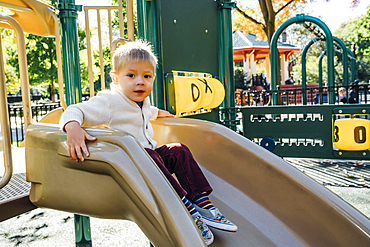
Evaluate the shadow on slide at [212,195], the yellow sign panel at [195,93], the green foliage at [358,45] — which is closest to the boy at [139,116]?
the shadow on slide at [212,195]

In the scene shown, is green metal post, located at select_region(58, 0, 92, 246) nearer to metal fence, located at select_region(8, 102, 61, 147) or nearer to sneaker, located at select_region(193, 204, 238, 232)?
sneaker, located at select_region(193, 204, 238, 232)

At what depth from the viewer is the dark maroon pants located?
169cm

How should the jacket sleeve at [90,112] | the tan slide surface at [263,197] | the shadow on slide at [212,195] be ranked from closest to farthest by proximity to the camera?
the shadow on slide at [212,195] → the jacket sleeve at [90,112] → the tan slide surface at [263,197]

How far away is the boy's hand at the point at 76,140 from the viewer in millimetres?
1360

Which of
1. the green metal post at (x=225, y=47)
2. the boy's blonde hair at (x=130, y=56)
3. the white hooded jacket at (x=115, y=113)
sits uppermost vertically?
the green metal post at (x=225, y=47)

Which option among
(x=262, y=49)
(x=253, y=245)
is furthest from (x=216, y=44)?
(x=262, y=49)

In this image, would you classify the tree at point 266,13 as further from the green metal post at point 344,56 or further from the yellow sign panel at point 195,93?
the yellow sign panel at point 195,93

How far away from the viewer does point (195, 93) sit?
3.08 meters

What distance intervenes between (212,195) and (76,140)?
1.01 m

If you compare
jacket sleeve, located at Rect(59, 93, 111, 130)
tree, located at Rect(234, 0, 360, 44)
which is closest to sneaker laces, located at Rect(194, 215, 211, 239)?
jacket sleeve, located at Rect(59, 93, 111, 130)

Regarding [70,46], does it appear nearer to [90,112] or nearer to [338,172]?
[90,112]

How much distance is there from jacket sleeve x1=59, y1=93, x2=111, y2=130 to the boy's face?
0.41ft

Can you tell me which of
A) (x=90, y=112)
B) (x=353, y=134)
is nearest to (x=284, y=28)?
(x=353, y=134)

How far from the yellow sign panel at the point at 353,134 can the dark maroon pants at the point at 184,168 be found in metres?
3.09
